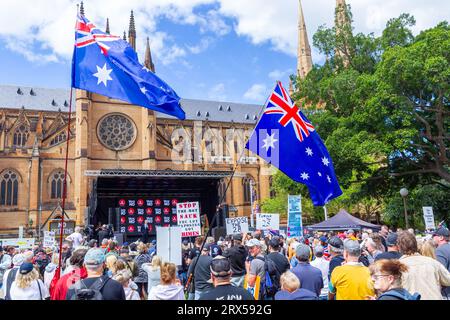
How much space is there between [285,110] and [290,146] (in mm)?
782

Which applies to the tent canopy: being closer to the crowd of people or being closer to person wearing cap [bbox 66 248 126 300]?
the crowd of people

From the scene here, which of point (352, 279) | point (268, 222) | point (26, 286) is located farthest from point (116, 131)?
point (352, 279)

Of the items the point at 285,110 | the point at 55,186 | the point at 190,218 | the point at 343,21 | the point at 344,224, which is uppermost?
the point at 343,21

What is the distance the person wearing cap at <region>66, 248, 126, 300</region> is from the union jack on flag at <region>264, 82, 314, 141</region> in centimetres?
509

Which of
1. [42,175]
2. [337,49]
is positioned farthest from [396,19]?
[42,175]

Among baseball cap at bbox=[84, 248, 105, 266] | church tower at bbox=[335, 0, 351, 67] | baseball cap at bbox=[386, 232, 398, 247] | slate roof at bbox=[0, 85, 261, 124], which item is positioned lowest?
baseball cap at bbox=[386, 232, 398, 247]

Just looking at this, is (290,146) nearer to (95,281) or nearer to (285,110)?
(285,110)

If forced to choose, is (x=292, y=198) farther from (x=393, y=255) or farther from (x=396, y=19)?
(x=396, y=19)

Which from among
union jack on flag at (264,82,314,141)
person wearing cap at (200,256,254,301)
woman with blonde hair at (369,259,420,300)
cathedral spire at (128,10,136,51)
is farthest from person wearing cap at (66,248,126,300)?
cathedral spire at (128,10,136,51)

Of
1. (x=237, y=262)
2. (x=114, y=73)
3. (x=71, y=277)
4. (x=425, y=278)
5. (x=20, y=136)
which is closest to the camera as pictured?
(x=425, y=278)

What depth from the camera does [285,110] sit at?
27.7 ft

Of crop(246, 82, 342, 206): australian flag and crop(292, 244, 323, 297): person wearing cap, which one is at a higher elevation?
crop(246, 82, 342, 206): australian flag

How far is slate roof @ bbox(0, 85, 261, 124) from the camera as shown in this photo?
5025 cm

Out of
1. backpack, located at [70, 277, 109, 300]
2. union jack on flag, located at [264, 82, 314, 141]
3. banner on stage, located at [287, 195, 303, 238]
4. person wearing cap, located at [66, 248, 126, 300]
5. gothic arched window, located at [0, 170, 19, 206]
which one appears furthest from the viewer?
gothic arched window, located at [0, 170, 19, 206]
